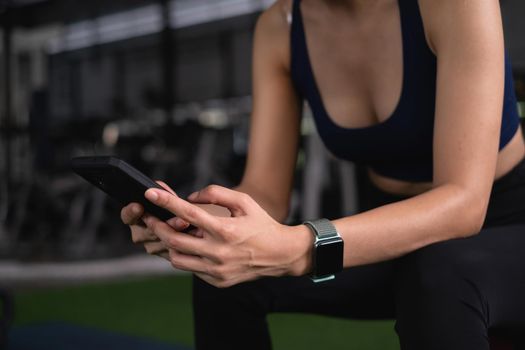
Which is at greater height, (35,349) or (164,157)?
(164,157)

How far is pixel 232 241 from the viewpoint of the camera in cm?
68

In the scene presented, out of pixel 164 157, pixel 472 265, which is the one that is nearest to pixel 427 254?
pixel 472 265

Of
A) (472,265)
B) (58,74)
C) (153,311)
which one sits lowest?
(153,311)

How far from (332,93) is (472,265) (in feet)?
1.37

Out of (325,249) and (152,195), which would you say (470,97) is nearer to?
(325,249)

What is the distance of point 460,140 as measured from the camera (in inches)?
31.4

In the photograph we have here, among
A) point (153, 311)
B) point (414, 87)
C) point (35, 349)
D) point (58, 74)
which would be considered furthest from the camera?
point (58, 74)

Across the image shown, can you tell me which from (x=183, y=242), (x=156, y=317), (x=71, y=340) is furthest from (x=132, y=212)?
(x=156, y=317)

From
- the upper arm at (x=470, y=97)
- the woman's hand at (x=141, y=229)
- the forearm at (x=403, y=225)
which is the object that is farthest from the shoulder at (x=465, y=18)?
the woman's hand at (x=141, y=229)

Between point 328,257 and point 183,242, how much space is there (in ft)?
0.53

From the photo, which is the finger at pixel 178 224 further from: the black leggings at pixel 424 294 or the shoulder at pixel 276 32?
the shoulder at pixel 276 32

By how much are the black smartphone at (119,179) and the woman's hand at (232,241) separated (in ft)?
0.07

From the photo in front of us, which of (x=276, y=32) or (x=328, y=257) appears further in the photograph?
(x=276, y=32)

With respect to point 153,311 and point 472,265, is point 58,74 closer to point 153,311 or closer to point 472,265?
point 153,311
